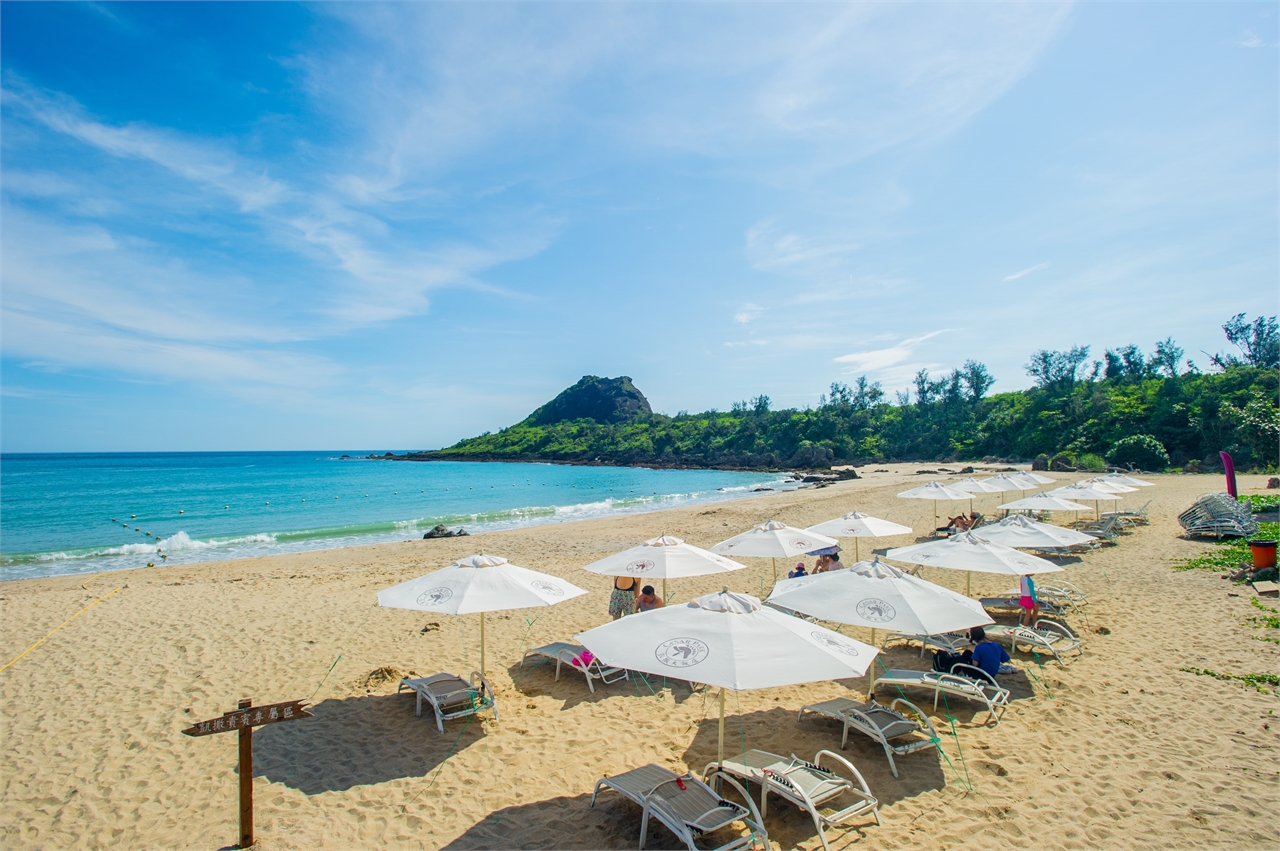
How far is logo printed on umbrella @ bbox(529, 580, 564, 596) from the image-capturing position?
21.7 ft

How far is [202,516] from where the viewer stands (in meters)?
32.7

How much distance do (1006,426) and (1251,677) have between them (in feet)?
196

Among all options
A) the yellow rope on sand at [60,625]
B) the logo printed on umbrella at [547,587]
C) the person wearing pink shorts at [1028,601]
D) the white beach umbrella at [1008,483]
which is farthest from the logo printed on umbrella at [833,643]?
the white beach umbrella at [1008,483]

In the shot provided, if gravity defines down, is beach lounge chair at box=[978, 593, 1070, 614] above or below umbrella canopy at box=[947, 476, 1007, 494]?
below

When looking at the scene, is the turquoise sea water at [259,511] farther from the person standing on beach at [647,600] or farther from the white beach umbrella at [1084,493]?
the white beach umbrella at [1084,493]

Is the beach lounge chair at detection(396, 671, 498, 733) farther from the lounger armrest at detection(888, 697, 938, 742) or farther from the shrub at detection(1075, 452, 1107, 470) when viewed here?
the shrub at detection(1075, 452, 1107, 470)

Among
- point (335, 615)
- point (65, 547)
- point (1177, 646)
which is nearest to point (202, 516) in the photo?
point (65, 547)

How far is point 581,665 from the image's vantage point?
25.5 ft

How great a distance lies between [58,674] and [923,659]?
1269 centimetres

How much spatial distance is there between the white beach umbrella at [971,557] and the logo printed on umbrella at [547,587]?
4524 millimetres

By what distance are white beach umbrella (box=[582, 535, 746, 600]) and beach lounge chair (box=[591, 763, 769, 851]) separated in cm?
282

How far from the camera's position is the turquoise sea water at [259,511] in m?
22.8

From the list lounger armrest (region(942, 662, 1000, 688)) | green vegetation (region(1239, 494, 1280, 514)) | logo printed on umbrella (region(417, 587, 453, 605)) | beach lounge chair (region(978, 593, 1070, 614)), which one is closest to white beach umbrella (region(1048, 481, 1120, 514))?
green vegetation (region(1239, 494, 1280, 514))

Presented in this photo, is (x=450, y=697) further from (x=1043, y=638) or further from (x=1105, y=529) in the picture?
(x=1105, y=529)
